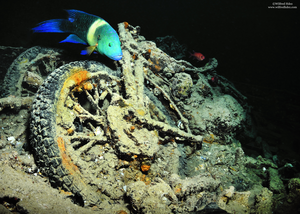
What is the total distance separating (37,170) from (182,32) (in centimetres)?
1088

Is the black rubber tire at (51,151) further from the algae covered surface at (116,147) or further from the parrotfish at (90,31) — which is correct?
the parrotfish at (90,31)

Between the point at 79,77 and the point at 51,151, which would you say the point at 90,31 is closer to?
the point at 79,77

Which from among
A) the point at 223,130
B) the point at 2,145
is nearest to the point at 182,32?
the point at 223,130

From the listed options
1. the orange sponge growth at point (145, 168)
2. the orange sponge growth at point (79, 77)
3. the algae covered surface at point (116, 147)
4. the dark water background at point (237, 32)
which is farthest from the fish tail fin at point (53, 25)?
the dark water background at point (237, 32)

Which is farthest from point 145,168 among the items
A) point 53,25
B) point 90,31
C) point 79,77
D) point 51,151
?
point 53,25

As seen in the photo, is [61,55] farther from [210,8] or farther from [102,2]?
[210,8]

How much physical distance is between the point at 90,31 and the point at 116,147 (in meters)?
1.87

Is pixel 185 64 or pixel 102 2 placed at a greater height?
pixel 102 2

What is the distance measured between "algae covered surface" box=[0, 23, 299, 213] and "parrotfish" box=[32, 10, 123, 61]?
1.62 ft

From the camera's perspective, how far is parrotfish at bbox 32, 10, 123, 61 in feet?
6.59

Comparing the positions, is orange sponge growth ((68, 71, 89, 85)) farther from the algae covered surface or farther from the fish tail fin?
the fish tail fin

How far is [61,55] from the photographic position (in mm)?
3502

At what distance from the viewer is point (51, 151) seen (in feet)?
5.28

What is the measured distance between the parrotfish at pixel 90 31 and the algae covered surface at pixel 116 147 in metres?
0.49
